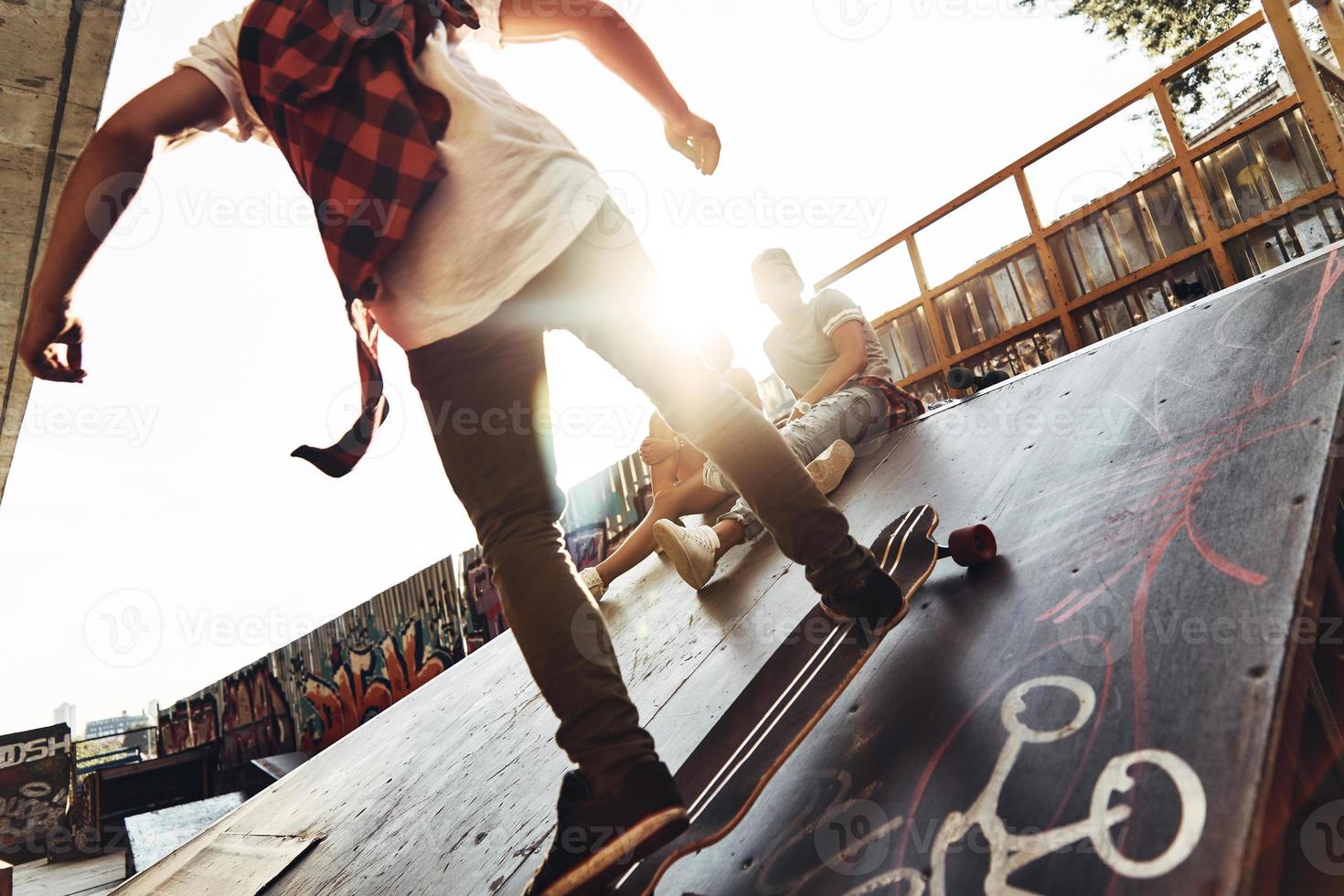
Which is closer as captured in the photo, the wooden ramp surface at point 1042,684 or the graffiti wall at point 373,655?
the wooden ramp surface at point 1042,684

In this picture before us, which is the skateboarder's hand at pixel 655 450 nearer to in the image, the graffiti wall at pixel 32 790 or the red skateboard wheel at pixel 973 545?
the red skateboard wheel at pixel 973 545

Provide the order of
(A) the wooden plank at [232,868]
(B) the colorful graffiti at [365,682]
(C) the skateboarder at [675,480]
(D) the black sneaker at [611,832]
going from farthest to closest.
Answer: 1. (B) the colorful graffiti at [365,682]
2. (C) the skateboarder at [675,480]
3. (A) the wooden plank at [232,868]
4. (D) the black sneaker at [611,832]

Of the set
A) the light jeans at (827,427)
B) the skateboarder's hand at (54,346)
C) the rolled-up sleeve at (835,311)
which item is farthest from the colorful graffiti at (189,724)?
the skateboarder's hand at (54,346)

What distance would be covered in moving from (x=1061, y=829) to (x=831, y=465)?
2.35m

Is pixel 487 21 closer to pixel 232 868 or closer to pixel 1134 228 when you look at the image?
pixel 232 868

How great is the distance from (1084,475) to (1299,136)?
4.53 meters

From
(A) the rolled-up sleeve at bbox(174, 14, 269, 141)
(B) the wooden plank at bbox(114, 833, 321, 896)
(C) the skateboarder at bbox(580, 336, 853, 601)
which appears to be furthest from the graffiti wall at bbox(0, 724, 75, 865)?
(A) the rolled-up sleeve at bbox(174, 14, 269, 141)

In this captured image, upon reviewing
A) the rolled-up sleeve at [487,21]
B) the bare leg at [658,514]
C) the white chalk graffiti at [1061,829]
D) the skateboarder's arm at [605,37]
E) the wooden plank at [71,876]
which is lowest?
the wooden plank at [71,876]

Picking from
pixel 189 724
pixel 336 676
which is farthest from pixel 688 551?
pixel 189 724

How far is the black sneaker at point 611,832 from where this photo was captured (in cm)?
98

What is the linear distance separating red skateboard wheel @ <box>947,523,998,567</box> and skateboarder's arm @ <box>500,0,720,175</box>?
41.7 inches

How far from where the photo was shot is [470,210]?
1.23 metres

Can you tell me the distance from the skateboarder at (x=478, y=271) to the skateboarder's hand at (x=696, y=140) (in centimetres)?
34

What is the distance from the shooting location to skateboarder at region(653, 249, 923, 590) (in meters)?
2.74
